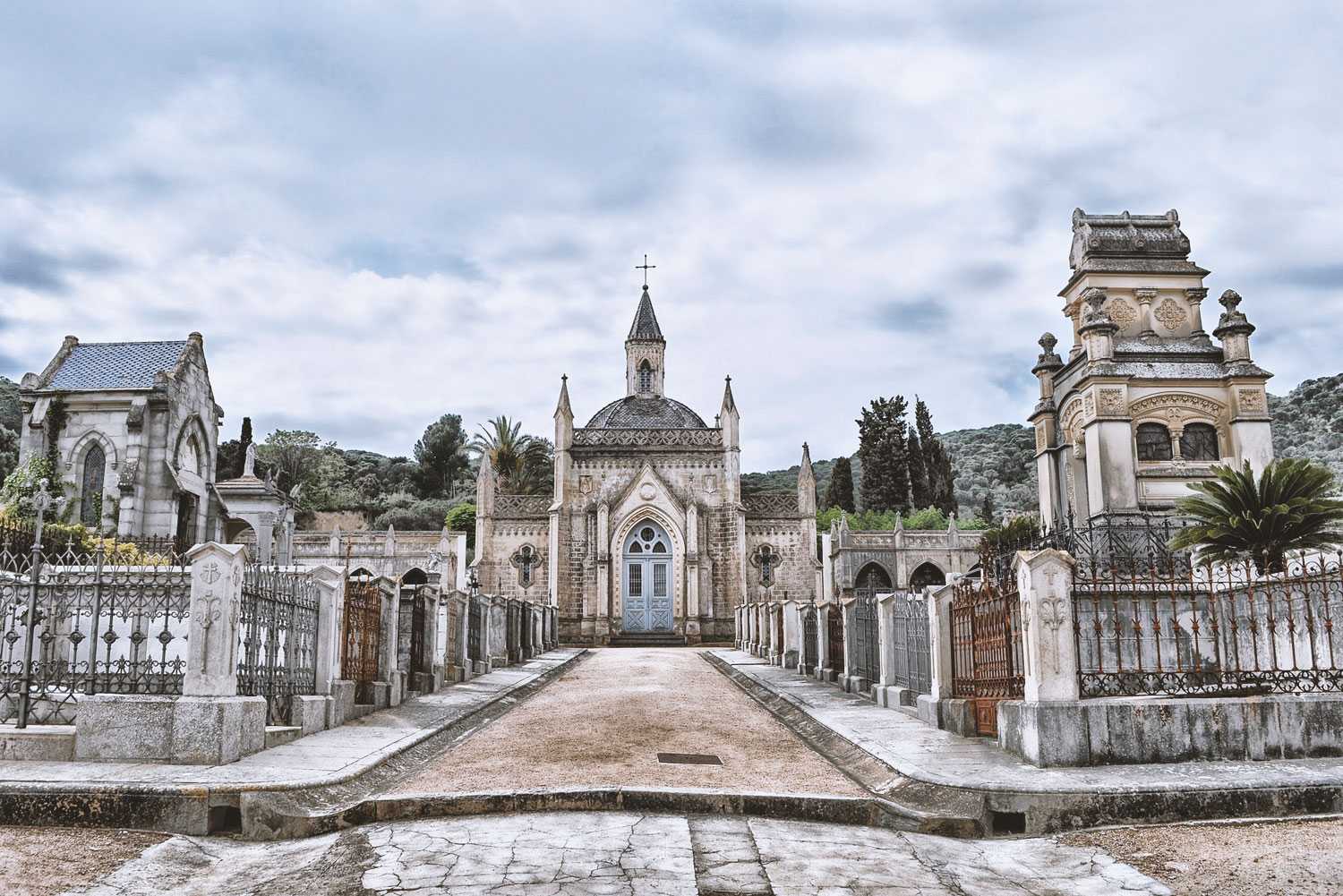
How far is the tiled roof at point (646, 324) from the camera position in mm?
47250

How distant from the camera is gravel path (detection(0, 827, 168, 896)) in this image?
533 cm

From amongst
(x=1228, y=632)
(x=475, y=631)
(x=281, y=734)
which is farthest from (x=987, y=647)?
(x=475, y=631)

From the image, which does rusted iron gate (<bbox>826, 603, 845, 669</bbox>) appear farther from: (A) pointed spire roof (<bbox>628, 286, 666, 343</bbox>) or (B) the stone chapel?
(A) pointed spire roof (<bbox>628, 286, 666, 343</bbox>)

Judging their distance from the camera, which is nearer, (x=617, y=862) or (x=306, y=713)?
(x=617, y=862)

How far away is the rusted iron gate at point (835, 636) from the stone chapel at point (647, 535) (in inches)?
803

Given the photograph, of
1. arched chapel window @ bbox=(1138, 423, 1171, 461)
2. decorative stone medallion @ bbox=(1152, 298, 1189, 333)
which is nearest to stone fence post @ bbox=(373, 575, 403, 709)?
arched chapel window @ bbox=(1138, 423, 1171, 461)

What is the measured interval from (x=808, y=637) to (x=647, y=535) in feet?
66.5

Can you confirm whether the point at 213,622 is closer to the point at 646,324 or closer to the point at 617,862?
the point at 617,862

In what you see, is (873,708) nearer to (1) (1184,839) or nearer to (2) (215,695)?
(1) (1184,839)

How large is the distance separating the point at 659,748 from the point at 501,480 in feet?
175

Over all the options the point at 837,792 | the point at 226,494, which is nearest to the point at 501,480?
the point at 226,494

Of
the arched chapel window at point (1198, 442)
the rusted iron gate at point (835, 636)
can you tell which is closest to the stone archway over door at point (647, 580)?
the rusted iron gate at point (835, 636)

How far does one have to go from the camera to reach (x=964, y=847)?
21.1 ft

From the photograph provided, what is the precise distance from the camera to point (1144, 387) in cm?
2067
